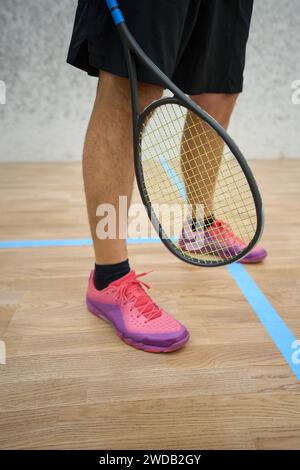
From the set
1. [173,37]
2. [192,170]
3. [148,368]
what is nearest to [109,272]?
[148,368]

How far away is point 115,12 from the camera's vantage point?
23.0 inches

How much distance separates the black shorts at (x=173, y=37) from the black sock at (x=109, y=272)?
368mm

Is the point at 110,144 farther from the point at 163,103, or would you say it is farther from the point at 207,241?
the point at 207,241

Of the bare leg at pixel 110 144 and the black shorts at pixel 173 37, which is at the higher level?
the black shorts at pixel 173 37

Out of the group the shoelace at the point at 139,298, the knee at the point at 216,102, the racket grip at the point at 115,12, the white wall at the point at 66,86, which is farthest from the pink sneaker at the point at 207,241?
the white wall at the point at 66,86

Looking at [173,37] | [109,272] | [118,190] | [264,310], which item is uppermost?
[173,37]

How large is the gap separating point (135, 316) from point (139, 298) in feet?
0.13

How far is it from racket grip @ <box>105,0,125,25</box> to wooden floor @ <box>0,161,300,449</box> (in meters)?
0.57

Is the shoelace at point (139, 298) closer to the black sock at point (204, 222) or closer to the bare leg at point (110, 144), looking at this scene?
the bare leg at point (110, 144)

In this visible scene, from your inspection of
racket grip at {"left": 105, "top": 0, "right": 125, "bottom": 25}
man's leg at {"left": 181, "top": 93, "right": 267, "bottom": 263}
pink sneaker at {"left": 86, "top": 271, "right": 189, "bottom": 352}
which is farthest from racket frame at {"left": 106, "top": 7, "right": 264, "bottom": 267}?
man's leg at {"left": 181, "top": 93, "right": 267, "bottom": 263}

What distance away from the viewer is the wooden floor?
0.53m

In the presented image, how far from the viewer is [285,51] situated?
3.15m

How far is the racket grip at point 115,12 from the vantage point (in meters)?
0.58

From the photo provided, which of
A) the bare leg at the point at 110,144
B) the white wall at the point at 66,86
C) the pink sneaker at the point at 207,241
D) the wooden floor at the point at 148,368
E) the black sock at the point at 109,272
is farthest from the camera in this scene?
the white wall at the point at 66,86
